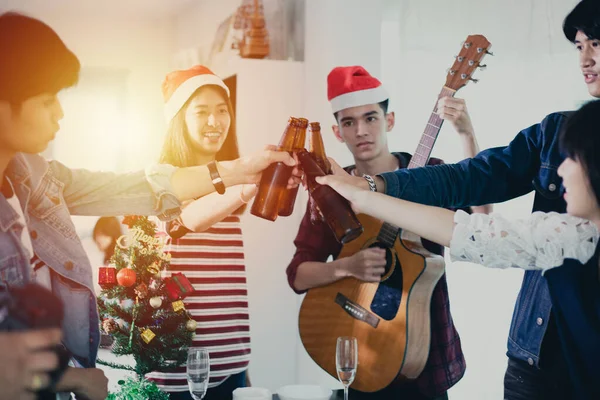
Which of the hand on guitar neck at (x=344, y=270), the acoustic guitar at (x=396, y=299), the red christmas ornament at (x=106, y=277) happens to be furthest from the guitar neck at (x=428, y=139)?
the red christmas ornament at (x=106, y=277)

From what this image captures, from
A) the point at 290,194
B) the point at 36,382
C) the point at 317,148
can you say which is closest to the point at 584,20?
the point at 317,148

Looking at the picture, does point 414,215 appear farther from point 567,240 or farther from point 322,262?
point 322,262

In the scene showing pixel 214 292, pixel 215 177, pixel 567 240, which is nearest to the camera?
pixel 567 240

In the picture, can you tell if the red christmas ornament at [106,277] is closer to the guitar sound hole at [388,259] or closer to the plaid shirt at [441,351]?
the guitar sound hole at [388,259]

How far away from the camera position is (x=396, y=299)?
229 cm

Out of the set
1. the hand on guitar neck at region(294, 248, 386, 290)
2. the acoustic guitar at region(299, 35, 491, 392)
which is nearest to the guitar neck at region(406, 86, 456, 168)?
the acoustic guitar at region(299, 35, 491, 392)

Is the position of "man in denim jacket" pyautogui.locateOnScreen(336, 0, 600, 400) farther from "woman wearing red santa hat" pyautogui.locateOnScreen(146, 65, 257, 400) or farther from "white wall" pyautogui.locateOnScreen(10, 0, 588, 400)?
"woman wearing red santa hat" pyautogui.locateOnScreen(146, 65, 257, 400)

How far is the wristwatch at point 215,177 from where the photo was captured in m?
2.22

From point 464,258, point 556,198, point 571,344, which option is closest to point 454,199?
point 556,198

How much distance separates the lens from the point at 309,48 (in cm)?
301

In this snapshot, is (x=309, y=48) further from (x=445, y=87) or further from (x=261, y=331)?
(x=261, y=331)

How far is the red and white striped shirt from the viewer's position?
7.75 feet

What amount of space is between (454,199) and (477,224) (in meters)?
0.40

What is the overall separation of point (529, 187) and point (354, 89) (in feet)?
2.42
